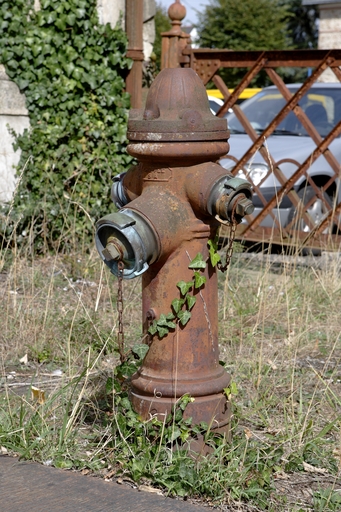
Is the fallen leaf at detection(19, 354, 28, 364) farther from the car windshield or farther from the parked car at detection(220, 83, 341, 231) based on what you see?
the car windshield

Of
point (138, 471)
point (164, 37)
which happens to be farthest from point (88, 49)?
point (138, 471)

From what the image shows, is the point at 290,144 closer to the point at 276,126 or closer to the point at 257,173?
the point at 257,173

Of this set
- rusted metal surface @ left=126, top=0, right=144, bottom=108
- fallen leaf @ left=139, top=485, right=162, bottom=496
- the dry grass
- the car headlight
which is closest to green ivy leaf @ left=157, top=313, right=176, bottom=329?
the dry grass

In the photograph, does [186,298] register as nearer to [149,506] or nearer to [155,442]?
[155,442]

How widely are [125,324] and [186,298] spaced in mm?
1707

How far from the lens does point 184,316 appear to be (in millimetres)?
2842

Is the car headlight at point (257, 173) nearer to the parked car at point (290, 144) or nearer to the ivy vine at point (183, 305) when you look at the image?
the parked car at point (290, 144)

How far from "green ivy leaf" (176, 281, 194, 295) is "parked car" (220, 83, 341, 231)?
425 cm

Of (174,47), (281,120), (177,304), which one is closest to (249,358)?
(177,304)

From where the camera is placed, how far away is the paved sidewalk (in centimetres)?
246

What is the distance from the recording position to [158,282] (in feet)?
9.47

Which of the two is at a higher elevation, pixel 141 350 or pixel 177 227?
pixel 177 227

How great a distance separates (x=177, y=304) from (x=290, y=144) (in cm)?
532

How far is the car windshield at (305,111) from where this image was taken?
829 cm
